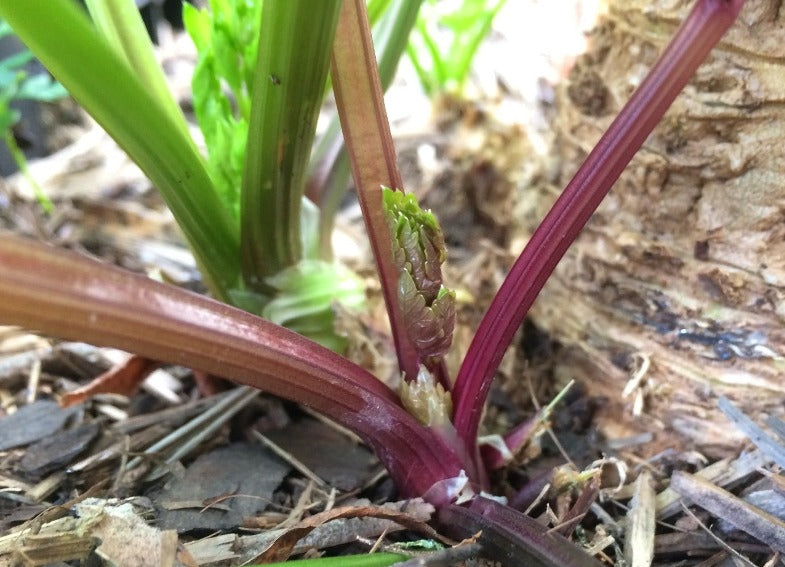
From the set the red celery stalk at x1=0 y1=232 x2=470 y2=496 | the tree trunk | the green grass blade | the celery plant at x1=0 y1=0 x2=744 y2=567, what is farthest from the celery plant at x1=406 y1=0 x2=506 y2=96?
the green grass blade

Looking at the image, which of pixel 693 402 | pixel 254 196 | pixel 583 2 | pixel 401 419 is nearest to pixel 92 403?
pixel 254 196

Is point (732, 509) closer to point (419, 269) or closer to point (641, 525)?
point (641, 525)

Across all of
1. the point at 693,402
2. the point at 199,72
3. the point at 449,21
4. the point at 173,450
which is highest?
the point at 449,21

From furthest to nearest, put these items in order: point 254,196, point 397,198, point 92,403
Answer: point 92,403 < point 254,196 < point 397,198

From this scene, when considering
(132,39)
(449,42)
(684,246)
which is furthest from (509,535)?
(449,42)

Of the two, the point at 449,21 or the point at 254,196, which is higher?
the point at 449,21

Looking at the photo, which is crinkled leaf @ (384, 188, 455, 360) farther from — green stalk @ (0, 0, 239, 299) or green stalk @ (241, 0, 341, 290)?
green stalk @ (0, 0, 239, 299)

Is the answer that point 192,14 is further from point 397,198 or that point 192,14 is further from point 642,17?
point 642,17

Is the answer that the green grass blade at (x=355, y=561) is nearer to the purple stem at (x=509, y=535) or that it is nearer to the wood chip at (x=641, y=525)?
the purple stem at (x=509, y=535)
